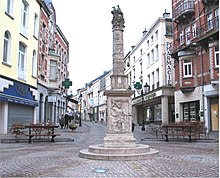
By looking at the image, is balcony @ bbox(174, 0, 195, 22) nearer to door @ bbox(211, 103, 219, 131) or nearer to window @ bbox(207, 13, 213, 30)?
window @ bbox(207, 13, 213, 30)

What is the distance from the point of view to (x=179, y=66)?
85.2 ft

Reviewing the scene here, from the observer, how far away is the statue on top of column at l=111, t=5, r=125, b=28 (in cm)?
1097

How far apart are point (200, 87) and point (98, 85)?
179 ft

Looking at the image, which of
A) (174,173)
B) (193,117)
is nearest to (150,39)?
(193,117)

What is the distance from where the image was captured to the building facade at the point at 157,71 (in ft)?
106

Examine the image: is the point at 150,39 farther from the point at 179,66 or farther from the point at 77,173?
the point at 77,173

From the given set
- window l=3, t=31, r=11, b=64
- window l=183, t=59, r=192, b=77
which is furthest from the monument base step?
window l=183, t=59, r=192, b=77

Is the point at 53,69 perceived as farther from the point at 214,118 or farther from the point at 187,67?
the point at 214,118

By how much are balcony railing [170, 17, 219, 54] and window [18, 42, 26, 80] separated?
1365 centimetres

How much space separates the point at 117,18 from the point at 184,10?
53.0 feet

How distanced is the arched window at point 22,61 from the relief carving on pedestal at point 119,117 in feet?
43.0

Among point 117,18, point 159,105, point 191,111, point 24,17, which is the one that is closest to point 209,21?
point 191,111

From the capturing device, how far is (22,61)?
73.7 ft

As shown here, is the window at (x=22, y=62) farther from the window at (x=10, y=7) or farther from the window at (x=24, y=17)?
the window at (x=10, y=7)
